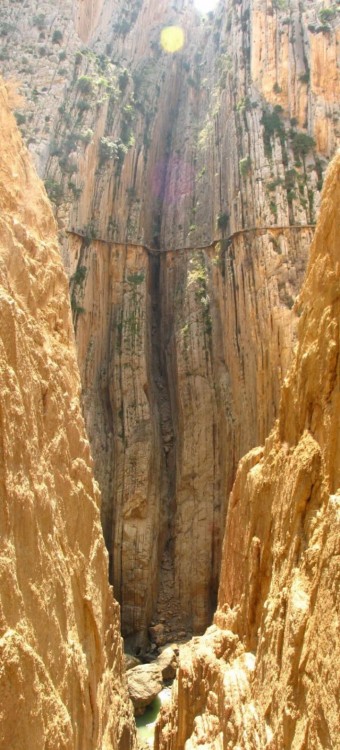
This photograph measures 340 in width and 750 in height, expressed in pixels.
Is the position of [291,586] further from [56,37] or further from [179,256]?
[56,37]

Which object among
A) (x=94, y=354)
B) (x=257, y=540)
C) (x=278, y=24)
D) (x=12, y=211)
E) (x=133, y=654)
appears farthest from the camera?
(x=278, y=24)

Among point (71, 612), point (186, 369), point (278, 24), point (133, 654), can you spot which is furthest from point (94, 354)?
point (71, 612)

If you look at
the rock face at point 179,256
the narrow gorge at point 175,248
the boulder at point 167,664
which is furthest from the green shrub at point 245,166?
the boulder at point 167,664

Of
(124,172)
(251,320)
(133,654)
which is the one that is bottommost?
(133,654)

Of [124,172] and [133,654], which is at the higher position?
[124,172]

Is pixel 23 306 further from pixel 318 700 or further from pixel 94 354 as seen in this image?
pixel 94 354

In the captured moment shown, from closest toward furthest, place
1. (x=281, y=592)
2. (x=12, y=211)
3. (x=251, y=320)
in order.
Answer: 1. (x=281, y=592)
2. (x=12, y=211)
3. (x=251, y=320)

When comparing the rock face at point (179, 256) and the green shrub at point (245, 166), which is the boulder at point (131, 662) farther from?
the green shrub at point (245, 166)
